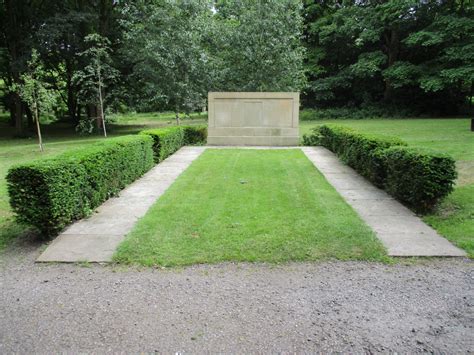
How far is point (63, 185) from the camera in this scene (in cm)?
473

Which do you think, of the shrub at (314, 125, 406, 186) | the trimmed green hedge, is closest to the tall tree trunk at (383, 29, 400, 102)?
the shrub at (314, 125, 406, 186)

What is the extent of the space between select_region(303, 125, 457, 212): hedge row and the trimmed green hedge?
15.5 feet

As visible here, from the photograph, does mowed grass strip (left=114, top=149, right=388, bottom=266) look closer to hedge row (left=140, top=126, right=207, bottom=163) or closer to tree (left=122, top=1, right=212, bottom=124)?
hedge row (left=140, top=126, right=207, bottom=163)

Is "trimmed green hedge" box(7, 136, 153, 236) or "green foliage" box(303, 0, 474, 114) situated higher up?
"green foliage" box(303, 0, 474, 114)

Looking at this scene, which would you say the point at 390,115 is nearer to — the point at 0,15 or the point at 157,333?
the point at 0,15

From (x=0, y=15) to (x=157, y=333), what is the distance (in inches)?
983

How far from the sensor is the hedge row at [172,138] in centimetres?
1012

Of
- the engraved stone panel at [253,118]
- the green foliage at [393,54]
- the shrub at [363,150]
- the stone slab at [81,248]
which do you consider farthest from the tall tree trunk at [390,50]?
the stone slab at [81,248]

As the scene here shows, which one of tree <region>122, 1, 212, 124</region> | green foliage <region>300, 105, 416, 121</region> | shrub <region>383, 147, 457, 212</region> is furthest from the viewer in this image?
green foliage <region>300, 105, 416, 121</region>

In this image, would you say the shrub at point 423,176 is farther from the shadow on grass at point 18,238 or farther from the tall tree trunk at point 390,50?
the tall tree trunk at point 390,50

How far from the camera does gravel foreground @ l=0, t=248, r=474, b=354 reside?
2.68m

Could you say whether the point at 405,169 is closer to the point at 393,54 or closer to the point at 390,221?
the point at 390,221

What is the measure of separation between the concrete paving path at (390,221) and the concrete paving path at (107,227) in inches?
128

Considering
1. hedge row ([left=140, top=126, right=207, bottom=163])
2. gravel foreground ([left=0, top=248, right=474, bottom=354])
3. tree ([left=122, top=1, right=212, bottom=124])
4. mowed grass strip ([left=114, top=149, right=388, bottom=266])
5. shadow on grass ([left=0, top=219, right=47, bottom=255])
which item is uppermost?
tree ([left=122, top=1, right=212, bottom=124])
